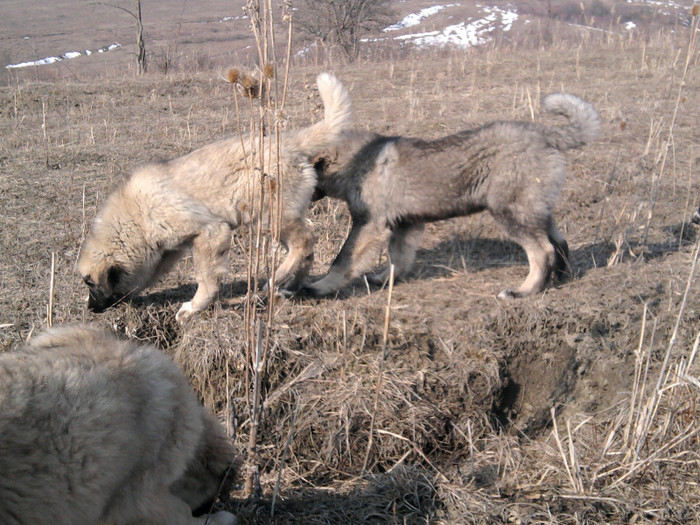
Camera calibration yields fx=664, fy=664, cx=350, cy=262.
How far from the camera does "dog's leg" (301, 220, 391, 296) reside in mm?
5773

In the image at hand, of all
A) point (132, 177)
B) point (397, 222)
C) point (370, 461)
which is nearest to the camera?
point (370, 461)

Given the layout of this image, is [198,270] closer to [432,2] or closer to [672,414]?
[672,414]

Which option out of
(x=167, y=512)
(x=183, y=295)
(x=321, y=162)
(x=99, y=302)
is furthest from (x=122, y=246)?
(x=167, y=512)

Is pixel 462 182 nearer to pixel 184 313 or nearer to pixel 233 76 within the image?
pixel 184 313

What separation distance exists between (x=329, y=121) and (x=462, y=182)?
4.08ft

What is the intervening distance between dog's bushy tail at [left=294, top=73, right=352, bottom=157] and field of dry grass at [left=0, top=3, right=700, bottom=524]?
201 mm

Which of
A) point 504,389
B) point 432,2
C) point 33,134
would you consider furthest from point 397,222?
point 432,2

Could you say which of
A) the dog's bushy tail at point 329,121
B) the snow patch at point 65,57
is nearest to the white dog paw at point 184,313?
the dog's bushy tail at point 329,121

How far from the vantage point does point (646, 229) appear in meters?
6.62

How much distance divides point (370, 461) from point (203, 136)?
6287mm

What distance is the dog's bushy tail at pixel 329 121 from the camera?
217 inches

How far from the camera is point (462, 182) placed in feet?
18.6

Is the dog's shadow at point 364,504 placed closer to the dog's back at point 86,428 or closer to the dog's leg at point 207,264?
the dog's back at point 86,428

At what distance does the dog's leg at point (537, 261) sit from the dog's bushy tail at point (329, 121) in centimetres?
176
